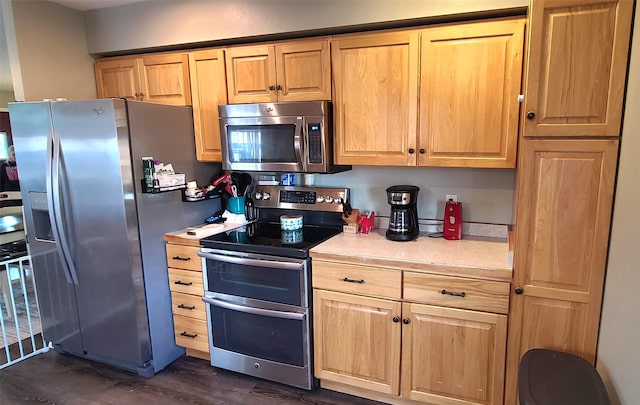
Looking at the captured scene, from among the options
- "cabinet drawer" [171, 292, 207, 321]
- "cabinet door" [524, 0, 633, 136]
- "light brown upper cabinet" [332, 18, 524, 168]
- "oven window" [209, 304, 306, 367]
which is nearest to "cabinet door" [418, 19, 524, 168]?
"light brown upper cabinet" [332, 18, 524, 168]

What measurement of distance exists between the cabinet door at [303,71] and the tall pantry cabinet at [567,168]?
1092 mm

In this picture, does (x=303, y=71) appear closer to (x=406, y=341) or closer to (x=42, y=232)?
(x=406, y=341)

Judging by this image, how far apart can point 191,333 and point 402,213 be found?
1603 millimetres

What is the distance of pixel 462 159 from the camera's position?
2.10 metres

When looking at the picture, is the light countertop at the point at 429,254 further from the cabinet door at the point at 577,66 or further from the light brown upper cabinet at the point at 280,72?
the light brown upper cabinet at the point at 280,72

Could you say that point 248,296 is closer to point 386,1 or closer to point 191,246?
point 191,246

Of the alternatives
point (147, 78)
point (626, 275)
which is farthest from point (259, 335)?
point (147, 78)

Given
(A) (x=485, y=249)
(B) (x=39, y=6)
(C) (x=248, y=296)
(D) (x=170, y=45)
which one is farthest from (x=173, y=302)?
(B) (x=39, y=6)

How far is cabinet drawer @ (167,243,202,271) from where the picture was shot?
8.09 feet

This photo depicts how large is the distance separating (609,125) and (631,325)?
0.75 meters

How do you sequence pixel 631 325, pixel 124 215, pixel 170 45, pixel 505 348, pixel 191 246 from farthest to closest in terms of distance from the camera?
1. pixel 170 45
2. pixel 191 246
3. pixel 124 215
4. pixel 505 348
5. pixel 631 325

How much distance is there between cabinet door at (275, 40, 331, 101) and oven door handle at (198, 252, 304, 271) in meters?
1.01

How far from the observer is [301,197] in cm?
277

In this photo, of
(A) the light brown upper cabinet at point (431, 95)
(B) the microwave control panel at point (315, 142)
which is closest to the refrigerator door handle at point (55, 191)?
(B) the microwave control panel at point (315, 142)
